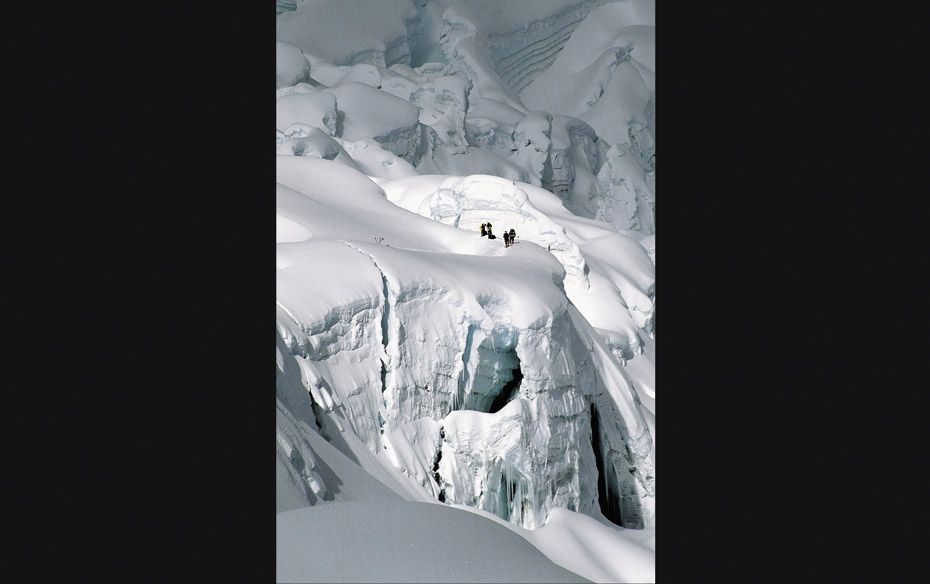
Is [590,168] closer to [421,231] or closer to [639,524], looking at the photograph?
[421,231]

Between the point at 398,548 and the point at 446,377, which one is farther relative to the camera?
the point at 446,377

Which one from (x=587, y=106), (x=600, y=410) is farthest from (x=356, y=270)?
(x=587, y=106)

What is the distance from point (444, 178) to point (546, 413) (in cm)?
905

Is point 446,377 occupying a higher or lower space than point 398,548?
higher

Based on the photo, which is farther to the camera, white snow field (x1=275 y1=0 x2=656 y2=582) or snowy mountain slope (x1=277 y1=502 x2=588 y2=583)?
white snow field (x1=275 y1=0 x2=656 y2=582)

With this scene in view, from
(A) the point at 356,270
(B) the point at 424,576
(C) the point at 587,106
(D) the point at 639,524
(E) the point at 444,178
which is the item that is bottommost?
(D) the point at 639,524

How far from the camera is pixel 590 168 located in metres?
28.3

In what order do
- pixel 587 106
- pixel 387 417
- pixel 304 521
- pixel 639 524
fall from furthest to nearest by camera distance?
1. pixel 587 106
2. pixel 639 524
3. pixel 387 417
4. pixel 304 521

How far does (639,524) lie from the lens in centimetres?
995

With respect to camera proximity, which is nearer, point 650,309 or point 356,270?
point 356,270

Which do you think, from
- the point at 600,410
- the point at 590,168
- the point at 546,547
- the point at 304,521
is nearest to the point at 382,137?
the point at 590,168

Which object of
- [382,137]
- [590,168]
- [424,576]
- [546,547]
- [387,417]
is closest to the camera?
[424,576]

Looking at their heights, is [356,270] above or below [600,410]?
above

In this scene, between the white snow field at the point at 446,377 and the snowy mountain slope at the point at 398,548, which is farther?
the white snow field at the point at 446,377
